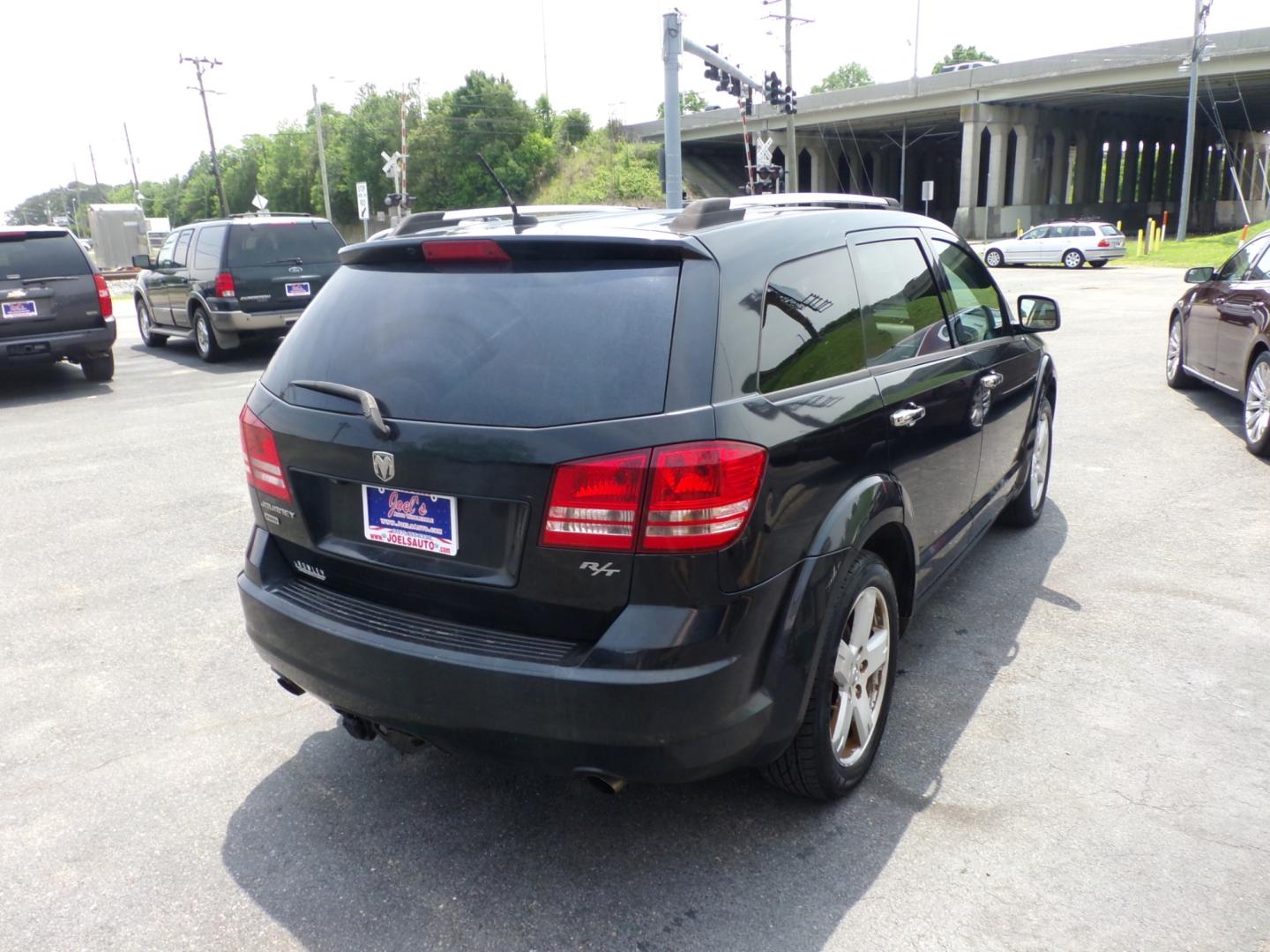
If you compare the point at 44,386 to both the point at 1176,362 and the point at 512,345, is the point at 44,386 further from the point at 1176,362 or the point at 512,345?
the point at 1176,362

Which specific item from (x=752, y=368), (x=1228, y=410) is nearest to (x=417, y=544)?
(x=752, y=368)

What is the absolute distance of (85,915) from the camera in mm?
2658

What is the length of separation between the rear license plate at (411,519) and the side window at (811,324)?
0.90 meters

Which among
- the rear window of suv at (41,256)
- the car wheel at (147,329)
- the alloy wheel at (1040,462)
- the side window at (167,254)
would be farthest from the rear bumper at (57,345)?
the alloy wheel at (1040,462)

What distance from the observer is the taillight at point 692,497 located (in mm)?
2379

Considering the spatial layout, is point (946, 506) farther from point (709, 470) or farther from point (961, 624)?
point (709, 470)

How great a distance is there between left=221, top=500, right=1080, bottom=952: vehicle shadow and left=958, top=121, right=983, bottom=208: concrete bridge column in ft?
170

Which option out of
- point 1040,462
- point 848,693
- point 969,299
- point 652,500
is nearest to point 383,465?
point 652,500

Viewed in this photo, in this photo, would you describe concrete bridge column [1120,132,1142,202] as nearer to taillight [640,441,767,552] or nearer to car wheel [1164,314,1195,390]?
car wheel [1164,314,1195,390]

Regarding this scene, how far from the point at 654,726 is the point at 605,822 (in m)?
0.78

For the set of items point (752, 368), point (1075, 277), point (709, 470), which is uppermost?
point (752, 368)

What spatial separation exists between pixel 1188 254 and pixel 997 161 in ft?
63.1

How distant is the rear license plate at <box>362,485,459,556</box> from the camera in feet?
8.60

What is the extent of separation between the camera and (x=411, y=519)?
2689mm
